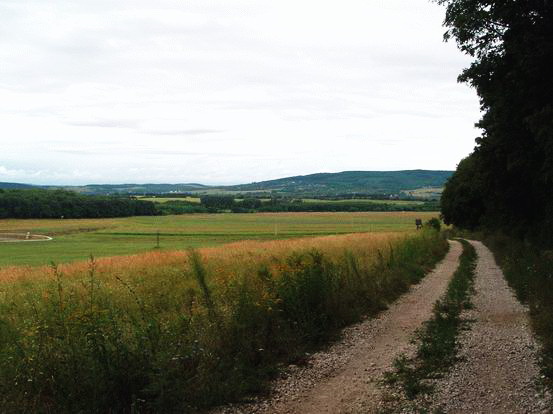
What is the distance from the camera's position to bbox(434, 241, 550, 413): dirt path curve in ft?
20.6

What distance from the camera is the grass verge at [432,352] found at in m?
7.20

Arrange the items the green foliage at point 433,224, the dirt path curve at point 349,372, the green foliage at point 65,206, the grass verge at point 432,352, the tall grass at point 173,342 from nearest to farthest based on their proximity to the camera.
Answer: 1. the tall grass at point 173,342
2. the dirt path curve at point 349,372
3. the grass verge at point 432,352
4. the green foliage at point 433,224
5. the green foliage at point 65,206

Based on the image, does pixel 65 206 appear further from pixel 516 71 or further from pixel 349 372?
pixel 349 372

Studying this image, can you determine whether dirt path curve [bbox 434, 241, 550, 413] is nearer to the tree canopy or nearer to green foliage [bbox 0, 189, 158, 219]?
the tree canopy

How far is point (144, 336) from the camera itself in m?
7.41

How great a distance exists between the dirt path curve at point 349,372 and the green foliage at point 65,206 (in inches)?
5334

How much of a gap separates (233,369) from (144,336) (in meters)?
1.46

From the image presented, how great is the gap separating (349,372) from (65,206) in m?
141

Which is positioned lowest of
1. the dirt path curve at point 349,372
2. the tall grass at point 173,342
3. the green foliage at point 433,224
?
the green foliage at point 433,224

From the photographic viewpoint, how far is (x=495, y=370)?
7676mm

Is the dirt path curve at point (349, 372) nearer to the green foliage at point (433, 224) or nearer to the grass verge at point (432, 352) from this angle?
the grass verge at point (432, 352)

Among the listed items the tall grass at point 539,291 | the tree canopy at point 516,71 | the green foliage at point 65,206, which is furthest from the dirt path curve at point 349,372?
the green foliage at point 65,206

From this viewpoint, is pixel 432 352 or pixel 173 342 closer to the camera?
pixel 173 342

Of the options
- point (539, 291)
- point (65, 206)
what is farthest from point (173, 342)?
point (65, 206)
